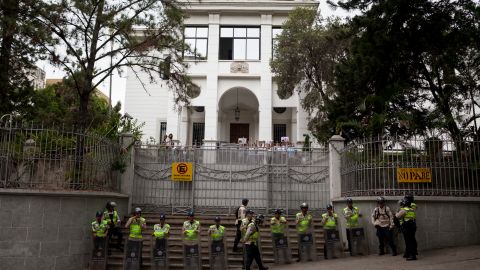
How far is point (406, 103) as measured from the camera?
556 inches

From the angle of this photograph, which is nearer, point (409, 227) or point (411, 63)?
point (409, 227)

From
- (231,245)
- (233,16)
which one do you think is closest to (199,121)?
(233,16)

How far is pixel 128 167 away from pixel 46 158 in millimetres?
3656

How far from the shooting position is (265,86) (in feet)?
92.3

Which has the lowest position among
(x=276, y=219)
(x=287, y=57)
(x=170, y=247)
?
(x=170, y=247)

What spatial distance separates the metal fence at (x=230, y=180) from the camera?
607 inches

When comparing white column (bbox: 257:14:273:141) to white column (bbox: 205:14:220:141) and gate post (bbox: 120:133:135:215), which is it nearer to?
white column (bbox: 205:14:220:141)

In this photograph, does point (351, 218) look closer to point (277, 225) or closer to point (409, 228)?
point (409, 228)

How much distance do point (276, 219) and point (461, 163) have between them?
5.06 m

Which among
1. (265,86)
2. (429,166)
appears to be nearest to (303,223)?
(429,166)

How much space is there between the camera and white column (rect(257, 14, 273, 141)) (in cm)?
2772

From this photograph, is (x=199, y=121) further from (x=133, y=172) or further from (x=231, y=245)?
(x=231, y=245)

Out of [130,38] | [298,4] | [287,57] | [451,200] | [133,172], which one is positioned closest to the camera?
[451,200]

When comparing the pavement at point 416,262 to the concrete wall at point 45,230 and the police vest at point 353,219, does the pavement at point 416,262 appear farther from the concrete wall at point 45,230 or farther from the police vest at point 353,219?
the concrete wall at point 45,230
